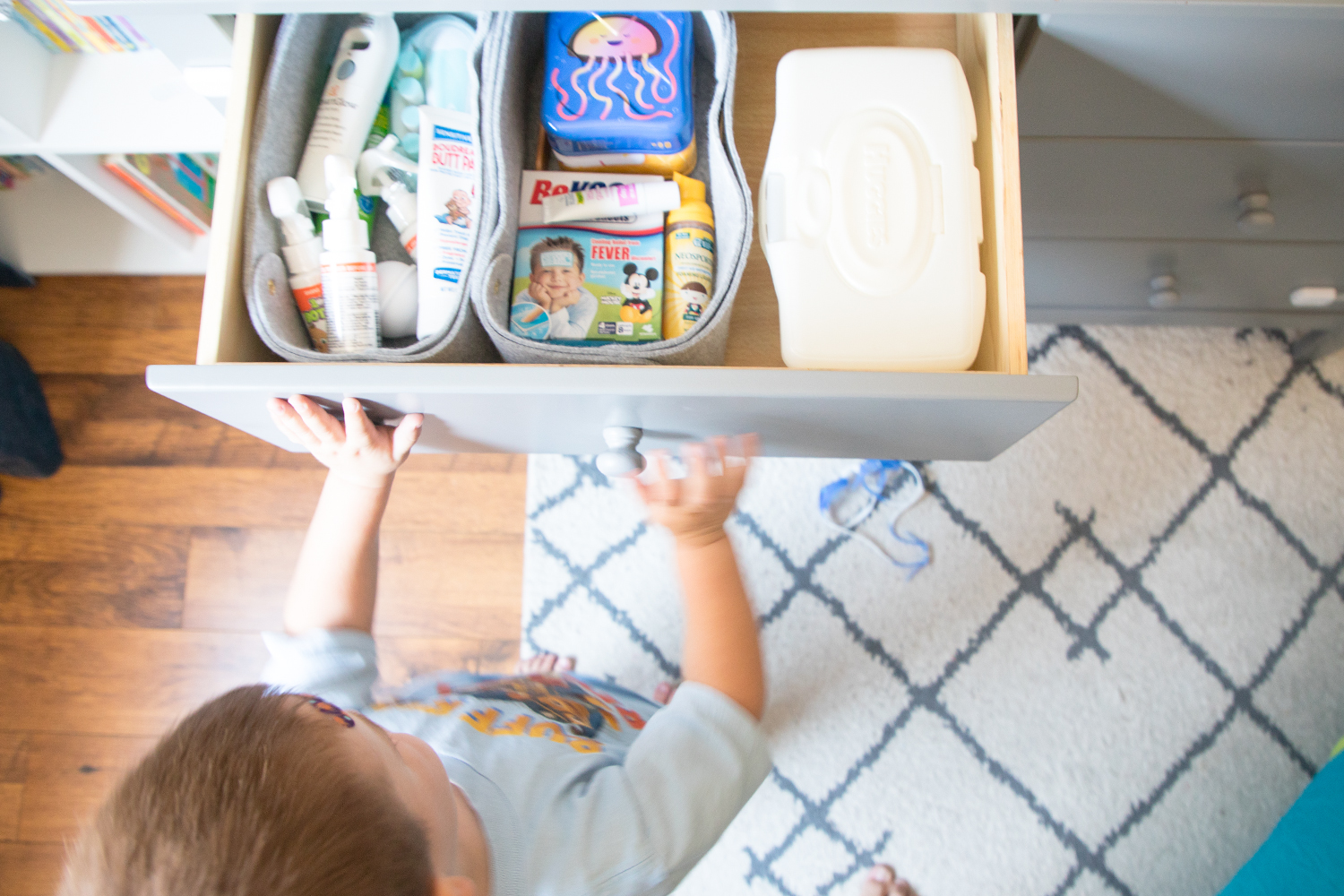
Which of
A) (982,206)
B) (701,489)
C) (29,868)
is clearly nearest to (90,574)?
(29,868)

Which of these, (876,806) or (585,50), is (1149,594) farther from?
(585,50)

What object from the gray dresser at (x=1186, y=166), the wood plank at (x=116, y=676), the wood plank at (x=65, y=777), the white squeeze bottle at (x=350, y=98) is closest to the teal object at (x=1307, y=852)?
the gray dresser at (x=1186, y=166)

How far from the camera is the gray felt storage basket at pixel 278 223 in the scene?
0.61 meters

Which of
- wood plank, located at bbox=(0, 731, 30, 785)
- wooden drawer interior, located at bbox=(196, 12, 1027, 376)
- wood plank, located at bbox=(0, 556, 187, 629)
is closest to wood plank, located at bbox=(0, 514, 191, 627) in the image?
wood plank, located at bbox=(0, 556, 187, 629)

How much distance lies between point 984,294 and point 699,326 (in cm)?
23

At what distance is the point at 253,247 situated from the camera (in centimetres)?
62

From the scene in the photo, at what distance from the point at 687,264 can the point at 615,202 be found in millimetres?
87

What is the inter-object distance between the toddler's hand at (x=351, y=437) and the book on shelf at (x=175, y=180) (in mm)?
608

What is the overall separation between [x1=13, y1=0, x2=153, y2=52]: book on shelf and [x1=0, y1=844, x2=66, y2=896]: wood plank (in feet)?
3.54

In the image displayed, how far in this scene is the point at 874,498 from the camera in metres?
1.14

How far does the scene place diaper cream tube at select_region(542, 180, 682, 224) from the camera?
68 centimetres

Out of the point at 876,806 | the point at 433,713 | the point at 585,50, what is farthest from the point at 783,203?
the point at 876,806

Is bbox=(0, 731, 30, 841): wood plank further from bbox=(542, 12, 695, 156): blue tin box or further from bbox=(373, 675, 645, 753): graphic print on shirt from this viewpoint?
bbox=(542, 12, 695, 156): blue tin box

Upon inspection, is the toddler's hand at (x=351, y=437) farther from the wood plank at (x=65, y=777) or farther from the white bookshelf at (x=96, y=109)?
the wood plank at (x=65, y=777)
